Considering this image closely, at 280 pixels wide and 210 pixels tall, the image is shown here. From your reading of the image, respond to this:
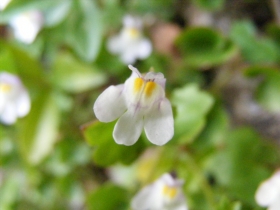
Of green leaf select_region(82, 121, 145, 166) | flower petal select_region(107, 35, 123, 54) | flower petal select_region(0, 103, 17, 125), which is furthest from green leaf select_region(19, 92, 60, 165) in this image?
green leaf select_region(82, 121, 145, 166)

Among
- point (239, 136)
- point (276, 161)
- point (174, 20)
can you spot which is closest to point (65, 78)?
point (174, 20)

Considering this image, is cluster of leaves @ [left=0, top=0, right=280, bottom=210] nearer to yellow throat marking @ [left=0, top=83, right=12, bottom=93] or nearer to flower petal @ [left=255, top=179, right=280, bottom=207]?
yellow throat marking @ [left=0, top=83, right=12, bottom=93]

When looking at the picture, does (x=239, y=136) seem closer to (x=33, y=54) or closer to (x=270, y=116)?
(x=270, y=116)

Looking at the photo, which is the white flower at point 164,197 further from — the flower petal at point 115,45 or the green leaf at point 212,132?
the flower petal at point 115,45

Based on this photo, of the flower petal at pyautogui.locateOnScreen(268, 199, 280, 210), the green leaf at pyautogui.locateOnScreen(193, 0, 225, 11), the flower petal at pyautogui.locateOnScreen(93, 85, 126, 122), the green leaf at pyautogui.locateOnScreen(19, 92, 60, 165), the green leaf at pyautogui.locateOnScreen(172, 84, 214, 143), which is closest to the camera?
the flower petal at pyautogui.locateOnScreen(93, 85, 126, 122)

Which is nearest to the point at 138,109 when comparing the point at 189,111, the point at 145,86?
the point at 145,86

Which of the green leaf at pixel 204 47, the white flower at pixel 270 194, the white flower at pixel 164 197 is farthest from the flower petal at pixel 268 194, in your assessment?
the green leaf at pixel 204 47
